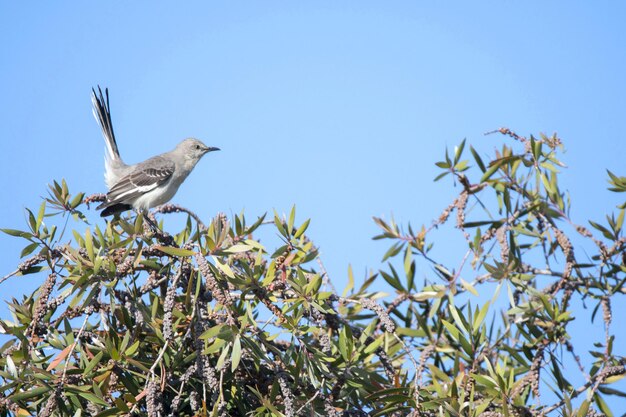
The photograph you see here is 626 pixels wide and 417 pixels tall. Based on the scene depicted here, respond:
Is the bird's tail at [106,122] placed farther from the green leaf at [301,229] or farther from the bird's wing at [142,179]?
the green leaf at [301,229]

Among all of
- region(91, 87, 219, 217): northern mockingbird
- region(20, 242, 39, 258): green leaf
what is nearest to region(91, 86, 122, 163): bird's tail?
region(91, 87, 219, 217): northern mockingbird

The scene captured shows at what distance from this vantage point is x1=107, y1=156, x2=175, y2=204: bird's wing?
704 centimetres

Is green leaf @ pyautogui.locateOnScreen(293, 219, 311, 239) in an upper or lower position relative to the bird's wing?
lower

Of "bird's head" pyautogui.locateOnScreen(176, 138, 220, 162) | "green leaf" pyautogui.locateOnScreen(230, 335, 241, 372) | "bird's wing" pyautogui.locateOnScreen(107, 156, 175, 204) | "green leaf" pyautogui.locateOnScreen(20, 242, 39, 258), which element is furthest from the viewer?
"bird's head" pyautogui.locateOnScreen(176, 138, 220, 162)

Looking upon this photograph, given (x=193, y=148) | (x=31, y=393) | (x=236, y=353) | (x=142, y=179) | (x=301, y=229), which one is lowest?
(x=31, y=393)

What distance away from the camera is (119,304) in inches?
142

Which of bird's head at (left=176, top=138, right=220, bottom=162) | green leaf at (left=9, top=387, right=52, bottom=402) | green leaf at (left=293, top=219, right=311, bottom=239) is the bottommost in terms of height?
green leaf at (left=9, top=387, right=52, bottom=402)

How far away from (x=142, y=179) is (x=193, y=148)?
1107mm

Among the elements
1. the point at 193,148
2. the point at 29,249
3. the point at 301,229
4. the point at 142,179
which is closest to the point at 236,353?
the point at 301,229

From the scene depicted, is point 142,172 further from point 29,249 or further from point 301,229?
point 301,229

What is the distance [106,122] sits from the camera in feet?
26.6

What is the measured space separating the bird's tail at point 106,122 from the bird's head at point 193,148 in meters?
0.75

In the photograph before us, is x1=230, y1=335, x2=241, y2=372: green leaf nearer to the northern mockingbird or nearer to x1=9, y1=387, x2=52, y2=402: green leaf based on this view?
x1=9, y1=387, x2=52, y2=402: green leaf

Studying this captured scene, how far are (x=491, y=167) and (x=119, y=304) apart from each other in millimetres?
2253
